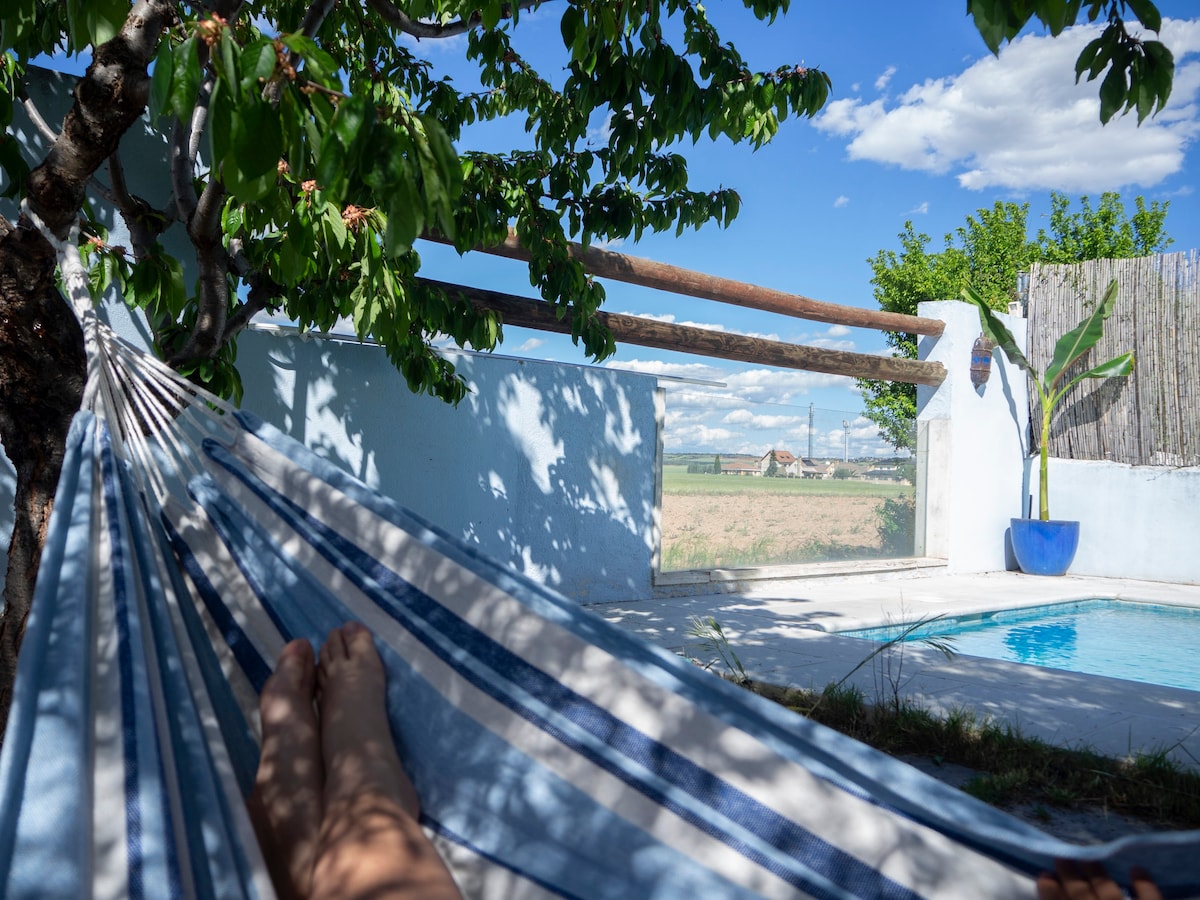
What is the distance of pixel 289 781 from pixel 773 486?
5309 mm

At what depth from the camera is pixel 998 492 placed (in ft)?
23.3

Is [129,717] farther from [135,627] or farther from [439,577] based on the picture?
[439,577]

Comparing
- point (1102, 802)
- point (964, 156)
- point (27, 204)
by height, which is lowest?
point (1102, 802)

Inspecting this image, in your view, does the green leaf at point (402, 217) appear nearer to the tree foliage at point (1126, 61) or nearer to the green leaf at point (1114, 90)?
the tree foliage at point (1126, 61)

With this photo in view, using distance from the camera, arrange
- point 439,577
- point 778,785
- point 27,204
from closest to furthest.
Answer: point 778,785 → point 439,577 → point 27,204

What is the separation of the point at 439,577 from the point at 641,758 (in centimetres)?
43

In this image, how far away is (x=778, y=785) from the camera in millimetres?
992

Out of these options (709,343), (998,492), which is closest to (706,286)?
(709,343)

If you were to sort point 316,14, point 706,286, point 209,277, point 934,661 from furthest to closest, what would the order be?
point 706,286 → point 934,661 → point 209,277 → point 316,14

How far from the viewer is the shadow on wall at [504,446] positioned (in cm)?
382

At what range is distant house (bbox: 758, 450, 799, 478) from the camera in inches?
246

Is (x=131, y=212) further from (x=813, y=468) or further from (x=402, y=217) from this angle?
(x=813, y=468)

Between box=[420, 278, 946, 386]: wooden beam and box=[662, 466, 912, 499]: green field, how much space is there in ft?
2.48

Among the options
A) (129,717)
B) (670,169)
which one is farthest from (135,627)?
(670,169)
